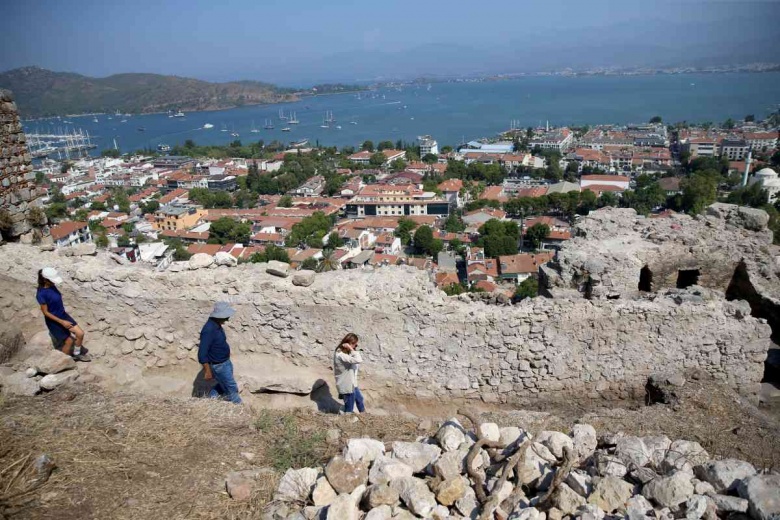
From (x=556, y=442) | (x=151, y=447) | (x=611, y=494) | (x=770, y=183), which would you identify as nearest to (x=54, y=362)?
(x=151, y=447)

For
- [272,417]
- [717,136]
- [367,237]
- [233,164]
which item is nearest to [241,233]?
[367,237]

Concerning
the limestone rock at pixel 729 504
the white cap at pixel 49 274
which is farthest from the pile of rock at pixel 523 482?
the white cap at pixel 49 274

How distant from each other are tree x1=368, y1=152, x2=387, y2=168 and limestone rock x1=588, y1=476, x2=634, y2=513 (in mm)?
86165

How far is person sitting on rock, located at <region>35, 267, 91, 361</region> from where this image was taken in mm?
4750

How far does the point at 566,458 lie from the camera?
313 cm

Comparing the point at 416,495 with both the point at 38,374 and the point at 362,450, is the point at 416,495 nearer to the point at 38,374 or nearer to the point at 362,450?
the point at 362,450

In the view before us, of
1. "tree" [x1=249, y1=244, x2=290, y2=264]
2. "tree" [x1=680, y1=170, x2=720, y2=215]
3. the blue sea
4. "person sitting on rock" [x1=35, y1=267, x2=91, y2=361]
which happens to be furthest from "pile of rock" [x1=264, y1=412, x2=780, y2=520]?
the blue sea

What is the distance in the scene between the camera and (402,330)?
5.14 m

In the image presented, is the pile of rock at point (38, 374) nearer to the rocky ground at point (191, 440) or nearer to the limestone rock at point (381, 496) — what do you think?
the rocky ground at point (191, 440)

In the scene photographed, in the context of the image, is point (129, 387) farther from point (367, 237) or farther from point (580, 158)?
point (580, 158)

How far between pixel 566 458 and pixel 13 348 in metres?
5.13

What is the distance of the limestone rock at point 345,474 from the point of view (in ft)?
10.0

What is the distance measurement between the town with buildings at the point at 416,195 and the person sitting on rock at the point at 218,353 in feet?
65.6

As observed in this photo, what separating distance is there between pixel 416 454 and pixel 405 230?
48593mm
